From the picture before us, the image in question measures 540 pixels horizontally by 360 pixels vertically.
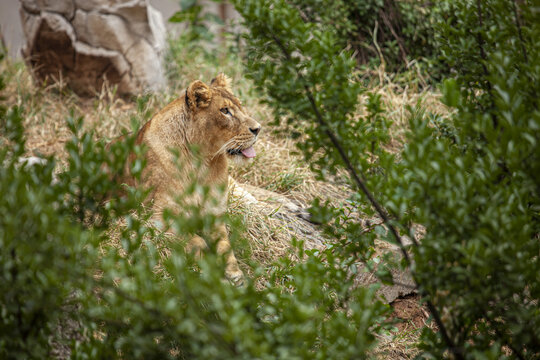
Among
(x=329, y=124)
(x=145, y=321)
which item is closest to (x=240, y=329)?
(x=145, y=321)

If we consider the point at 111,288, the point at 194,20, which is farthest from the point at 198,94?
the point at 194,20

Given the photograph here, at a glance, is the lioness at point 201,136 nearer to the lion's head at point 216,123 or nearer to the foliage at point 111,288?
the lion's head at point 216,123

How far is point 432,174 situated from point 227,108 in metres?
2.34

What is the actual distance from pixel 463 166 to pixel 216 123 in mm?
2328

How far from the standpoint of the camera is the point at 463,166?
188 centimetres

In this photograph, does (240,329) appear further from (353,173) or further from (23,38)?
(23,38)

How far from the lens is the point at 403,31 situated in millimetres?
6922

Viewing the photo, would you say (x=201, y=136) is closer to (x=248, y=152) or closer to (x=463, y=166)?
(x=248, y=152)

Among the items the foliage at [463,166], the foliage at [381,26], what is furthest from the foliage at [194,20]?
the foliage at [463,166]

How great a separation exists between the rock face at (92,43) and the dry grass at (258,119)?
0.65 ft

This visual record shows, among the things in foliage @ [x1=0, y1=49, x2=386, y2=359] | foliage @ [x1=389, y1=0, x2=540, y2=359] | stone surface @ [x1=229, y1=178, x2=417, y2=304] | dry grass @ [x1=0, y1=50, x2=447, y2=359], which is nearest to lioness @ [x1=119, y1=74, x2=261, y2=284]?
dry grass @ [x1=0, y1=50, x2=447, y2=359]

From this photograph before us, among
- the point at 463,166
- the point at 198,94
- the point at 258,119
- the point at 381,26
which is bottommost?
the point at 258,119

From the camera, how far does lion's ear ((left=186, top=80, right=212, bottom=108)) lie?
12.6ft

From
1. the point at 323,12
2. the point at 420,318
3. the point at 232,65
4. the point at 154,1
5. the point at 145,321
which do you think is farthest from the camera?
the point at 154,1
